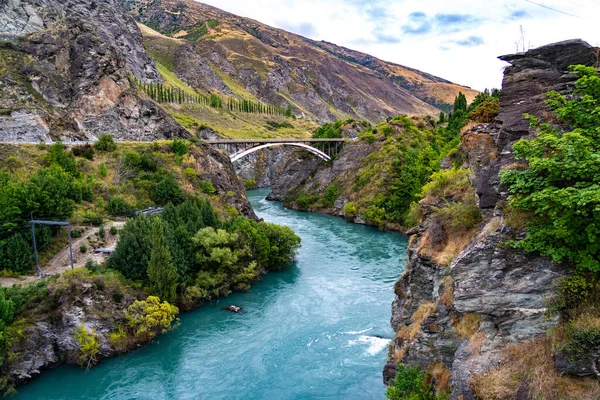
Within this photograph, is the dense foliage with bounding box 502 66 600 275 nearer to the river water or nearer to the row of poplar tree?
the river water

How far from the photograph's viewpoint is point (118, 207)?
31922mm

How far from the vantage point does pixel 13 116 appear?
1677 inches

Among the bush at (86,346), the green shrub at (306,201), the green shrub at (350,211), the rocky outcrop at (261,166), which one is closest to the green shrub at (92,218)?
the bush at (86,346)

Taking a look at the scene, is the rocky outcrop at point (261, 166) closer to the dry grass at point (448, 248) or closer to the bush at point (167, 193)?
the bush at point (167, 193)

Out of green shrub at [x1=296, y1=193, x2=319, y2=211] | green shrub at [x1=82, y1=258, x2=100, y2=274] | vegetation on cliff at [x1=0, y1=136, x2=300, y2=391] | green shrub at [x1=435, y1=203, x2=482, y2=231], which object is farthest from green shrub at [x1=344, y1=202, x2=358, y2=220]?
green shrub at [x1=435, y1=203, x2=482, y2=231]

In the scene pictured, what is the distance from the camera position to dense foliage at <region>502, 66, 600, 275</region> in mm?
8305

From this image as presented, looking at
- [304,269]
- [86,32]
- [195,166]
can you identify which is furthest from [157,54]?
[304,269]

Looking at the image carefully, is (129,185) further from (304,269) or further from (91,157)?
(304,269)

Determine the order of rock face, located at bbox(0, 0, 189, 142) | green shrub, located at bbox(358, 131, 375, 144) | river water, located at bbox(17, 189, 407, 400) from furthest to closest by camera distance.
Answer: green shrub, located at bbox(358, 131, 375, 144), rock face, located at bbox(0, 0, 189, 142), river water, located at bbox(17, 189, 407, 400)

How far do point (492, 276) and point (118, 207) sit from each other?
28628 mm

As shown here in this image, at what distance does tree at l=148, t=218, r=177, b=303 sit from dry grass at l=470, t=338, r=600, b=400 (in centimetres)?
1898

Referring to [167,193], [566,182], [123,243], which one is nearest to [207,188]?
[167,193]

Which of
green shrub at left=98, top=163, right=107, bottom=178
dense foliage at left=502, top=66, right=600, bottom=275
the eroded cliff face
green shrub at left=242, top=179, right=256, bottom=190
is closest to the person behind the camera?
dense foliage at left=502, top=66, right=600, bottom=275

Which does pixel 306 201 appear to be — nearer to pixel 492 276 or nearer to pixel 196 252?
pixel 196 252
